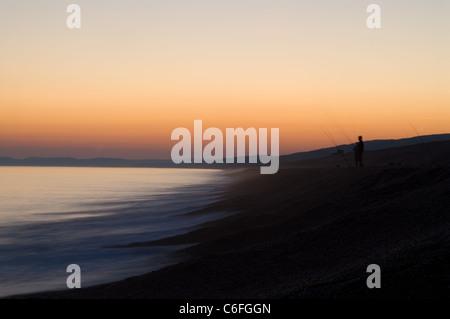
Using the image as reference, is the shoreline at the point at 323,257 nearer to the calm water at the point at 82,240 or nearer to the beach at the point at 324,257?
the beach at the point at 324,257

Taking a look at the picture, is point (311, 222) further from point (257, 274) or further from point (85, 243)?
point (85, 243)

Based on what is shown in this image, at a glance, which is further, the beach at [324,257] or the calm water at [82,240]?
the calm water at [82,240]

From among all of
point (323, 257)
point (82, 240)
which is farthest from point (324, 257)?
point (82, 240)

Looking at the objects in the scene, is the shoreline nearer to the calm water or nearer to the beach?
the beach

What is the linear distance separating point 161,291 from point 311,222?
20.5 ft

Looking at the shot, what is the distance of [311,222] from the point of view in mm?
15227

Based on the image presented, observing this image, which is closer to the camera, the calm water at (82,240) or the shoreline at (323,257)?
the shoreline at (323,257)

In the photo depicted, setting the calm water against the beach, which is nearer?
the beach

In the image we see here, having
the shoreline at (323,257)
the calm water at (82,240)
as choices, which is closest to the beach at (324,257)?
the shoreline at (323,257)

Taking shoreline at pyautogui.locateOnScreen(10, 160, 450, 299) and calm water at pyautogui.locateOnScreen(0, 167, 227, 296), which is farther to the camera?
Result: calm water at pyautogui.locateOnScreen(0, 167, 227, 296)

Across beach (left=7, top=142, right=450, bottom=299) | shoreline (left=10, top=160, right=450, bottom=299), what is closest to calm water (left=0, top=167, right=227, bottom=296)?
beach (left=7, top=142, right=450, bottom=299)

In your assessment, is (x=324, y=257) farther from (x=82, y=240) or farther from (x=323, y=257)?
(x=82, y=240)
